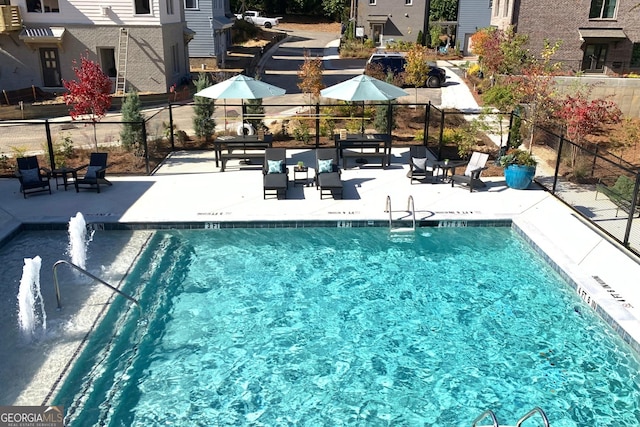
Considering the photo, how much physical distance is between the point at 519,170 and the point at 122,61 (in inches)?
866

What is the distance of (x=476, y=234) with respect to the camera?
531 inches

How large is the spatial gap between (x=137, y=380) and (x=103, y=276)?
3.29 m

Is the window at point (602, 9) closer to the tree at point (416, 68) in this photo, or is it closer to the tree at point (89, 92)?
the tree at point (416, 68)

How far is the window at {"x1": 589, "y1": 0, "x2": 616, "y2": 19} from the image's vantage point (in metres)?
34.0

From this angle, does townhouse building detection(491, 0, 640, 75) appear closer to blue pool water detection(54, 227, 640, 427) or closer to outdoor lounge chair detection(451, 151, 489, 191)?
outdoor lounge chair detection(451, 151, 489, 191)

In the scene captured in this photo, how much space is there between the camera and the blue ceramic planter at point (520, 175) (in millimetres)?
15609

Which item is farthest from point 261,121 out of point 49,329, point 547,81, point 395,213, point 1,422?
point 1,422

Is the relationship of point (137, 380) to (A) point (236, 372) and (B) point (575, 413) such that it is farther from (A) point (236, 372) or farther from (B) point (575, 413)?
(B) point (575, 413)

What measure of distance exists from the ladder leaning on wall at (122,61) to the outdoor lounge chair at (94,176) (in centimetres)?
1480

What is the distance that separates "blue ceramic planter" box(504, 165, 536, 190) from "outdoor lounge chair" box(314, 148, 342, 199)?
4.74 metres

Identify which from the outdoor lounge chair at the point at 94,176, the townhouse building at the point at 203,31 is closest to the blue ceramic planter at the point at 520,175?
the outdoor lounge chair at the point at 94,176

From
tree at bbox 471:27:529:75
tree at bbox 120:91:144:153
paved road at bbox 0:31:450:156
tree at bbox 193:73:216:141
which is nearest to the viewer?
tree at bbox 120:91:144:153

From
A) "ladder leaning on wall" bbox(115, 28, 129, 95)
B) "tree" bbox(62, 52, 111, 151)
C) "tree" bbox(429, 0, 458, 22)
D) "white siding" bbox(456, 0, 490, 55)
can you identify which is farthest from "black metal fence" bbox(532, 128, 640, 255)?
"tree" bbox(429, 0, 458, 22)

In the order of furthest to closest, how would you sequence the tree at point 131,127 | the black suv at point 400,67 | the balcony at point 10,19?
the black suv at point 400,67 < the balcony at point 10,19 < the tree at point 131,127
